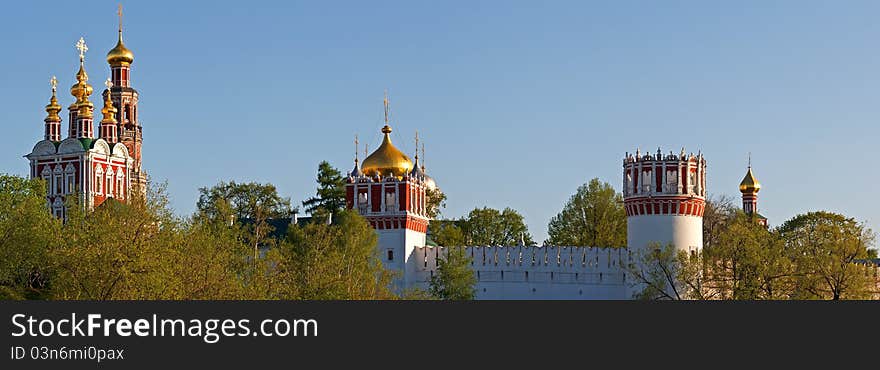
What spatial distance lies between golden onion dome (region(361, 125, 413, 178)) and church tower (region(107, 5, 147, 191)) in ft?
54.3

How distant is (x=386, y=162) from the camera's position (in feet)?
185

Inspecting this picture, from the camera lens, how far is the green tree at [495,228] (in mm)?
65500

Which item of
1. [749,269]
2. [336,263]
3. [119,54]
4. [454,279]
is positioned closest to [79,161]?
[119,54]

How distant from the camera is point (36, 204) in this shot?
4028 cm

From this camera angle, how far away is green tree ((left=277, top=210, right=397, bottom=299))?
124ft

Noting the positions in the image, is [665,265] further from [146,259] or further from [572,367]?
[572,367]

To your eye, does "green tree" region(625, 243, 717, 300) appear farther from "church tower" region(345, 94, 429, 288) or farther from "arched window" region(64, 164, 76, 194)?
"arched window" region(64, 164, 76, 194)

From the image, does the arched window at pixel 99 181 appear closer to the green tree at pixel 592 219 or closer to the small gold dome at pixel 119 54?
the small gold dome at pixel 119 54

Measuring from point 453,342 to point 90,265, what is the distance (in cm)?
1077

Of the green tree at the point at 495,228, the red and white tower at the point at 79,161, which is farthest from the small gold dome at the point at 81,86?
the green tree at the point at 495,228

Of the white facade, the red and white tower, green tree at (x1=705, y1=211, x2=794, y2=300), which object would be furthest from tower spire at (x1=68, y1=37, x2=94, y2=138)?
green tree at (x1=705, y1=211, x2=794, y2=300)

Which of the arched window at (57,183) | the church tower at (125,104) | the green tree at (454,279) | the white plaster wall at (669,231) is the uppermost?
the church tower at (125,104)

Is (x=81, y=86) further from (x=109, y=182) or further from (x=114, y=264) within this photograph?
(x=114, y=264)

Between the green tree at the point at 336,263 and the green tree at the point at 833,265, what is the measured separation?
40.5ft
